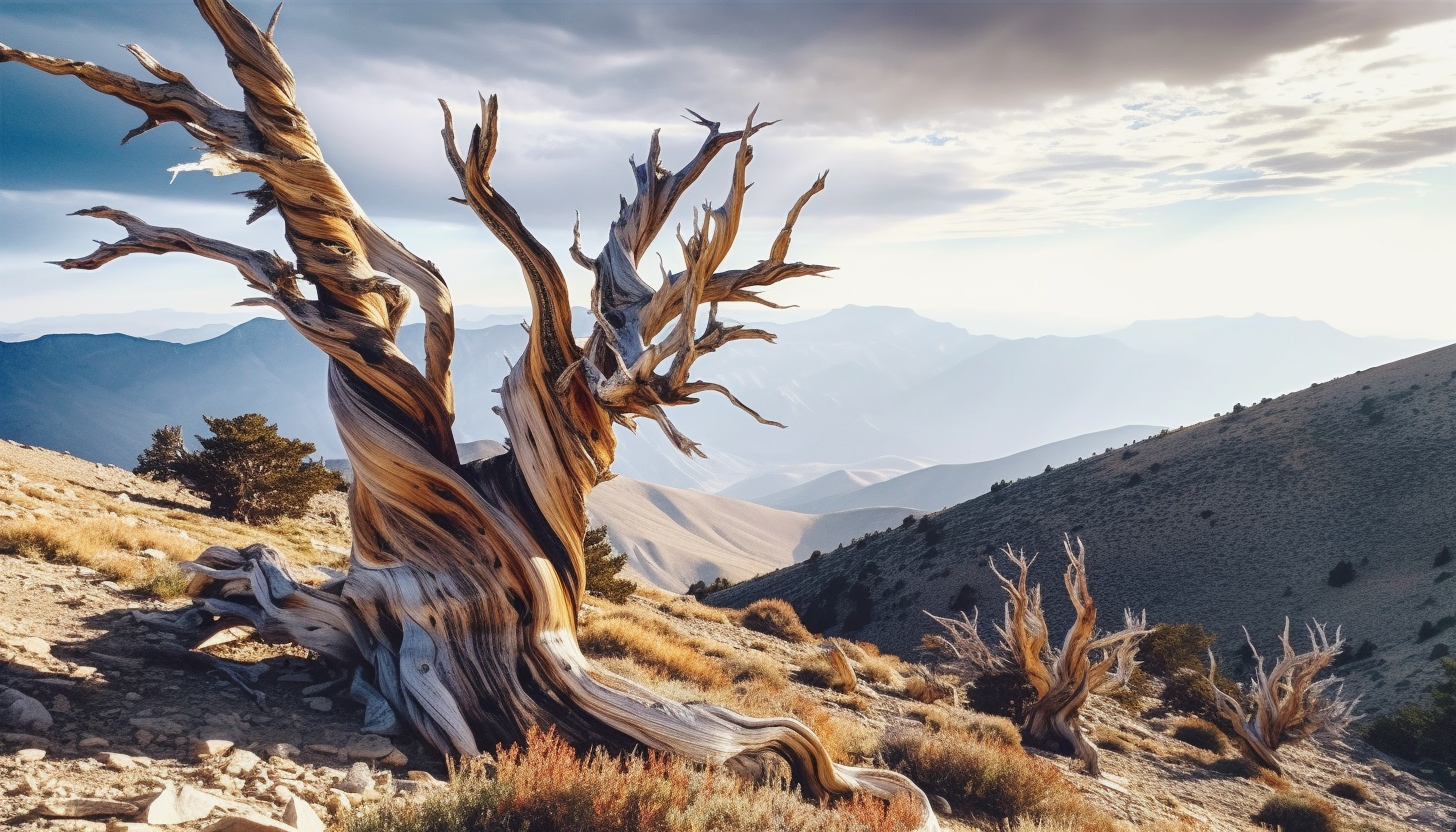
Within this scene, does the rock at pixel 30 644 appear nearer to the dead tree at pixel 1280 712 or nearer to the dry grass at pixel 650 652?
the dry grass at pixel 650 652

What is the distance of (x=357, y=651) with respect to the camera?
6.43 meters

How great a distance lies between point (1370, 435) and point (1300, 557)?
12.9 m

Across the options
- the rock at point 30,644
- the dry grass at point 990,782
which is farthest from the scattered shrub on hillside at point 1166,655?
the rock at point 30,644

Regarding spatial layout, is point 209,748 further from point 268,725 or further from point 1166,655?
point 1166,655

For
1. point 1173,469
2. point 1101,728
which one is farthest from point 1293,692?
point 1173,469

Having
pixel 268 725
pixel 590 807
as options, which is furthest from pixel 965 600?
pixel 590 807

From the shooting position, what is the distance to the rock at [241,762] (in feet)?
14.6

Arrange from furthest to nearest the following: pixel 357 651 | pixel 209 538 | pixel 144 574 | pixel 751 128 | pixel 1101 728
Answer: pixel 1101 728 → pixel 209 538 → pixel 144 574 → pixel 357 651 → pixel 751 128

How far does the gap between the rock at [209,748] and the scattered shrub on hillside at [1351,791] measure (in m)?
16.8

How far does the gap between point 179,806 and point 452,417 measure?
130 inches

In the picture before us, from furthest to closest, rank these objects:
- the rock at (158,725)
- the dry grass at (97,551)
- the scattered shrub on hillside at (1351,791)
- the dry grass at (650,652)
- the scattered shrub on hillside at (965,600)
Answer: the scattered shrub on hillside at (965,600) < the scattered shrub on hillside at (1351,791) < the dry grass at (650,652) < the dry grass at (97,551) < the rock at (158,725)

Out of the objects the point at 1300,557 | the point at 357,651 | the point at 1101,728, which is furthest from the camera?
the point at 1300,557

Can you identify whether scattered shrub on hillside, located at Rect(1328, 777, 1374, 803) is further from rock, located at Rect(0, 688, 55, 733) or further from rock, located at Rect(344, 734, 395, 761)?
rock, located at Rect(0, 688, 55, 733)

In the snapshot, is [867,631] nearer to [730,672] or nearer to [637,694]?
[730,672]
